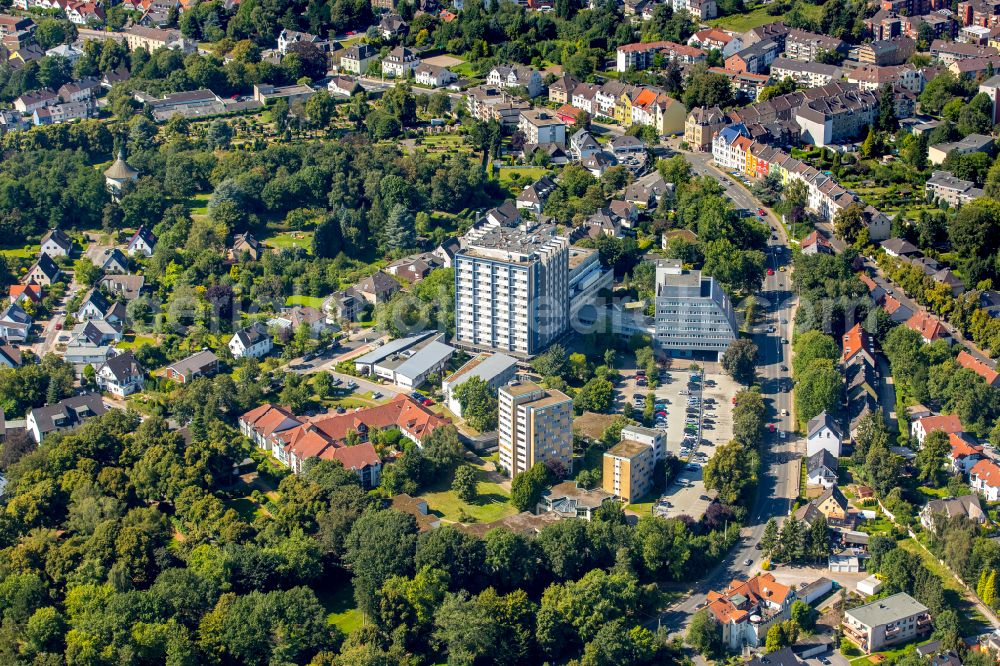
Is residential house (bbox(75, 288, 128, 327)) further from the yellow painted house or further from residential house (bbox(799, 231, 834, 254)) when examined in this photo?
the yellow painted house

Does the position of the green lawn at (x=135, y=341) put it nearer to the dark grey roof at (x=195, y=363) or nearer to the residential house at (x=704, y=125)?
the dark grey roof at (x=195, y=363)

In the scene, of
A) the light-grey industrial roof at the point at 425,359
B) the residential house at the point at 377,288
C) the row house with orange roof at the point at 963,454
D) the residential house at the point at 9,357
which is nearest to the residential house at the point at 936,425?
the row house with orange roof at the point at 963,454

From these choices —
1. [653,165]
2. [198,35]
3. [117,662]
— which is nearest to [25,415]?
[117,662]

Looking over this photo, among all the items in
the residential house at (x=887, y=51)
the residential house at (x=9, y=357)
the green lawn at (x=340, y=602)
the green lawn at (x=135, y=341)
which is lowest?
the green lawn at (x=340, y=602)

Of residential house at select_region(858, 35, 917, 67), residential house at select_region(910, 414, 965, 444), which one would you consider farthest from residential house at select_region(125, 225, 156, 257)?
residential house at select_region(858, 35, 917, 67)

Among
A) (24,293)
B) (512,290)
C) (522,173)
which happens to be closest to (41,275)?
(24,293)

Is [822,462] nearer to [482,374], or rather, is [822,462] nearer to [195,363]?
[482,374]
